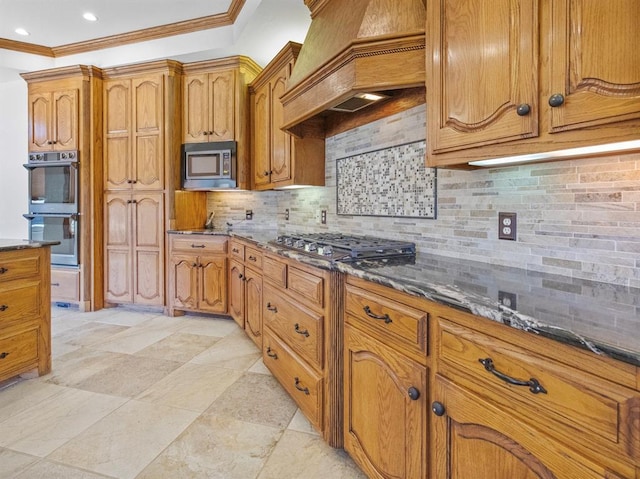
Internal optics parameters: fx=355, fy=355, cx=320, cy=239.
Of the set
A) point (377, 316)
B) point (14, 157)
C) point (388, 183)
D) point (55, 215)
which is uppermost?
point (14, 157)

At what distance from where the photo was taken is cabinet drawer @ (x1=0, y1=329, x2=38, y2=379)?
2166mm

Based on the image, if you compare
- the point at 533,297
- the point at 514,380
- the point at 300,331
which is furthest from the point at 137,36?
the point at 514,380

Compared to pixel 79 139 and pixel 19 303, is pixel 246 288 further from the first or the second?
pixel 79 139

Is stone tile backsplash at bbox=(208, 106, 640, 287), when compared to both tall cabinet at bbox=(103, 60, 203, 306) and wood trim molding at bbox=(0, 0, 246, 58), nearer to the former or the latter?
wood trim molding at bbox=(0, 0, 246, 58)

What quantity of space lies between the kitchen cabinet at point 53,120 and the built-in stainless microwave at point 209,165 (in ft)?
4.13

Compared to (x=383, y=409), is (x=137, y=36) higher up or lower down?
higher up

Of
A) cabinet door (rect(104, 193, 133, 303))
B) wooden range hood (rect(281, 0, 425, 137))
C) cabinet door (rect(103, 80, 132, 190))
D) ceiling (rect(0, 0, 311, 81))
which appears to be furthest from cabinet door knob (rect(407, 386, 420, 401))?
cabinet door (rect(103, 80, 132, 190))

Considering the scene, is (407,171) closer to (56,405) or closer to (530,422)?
(530,422)

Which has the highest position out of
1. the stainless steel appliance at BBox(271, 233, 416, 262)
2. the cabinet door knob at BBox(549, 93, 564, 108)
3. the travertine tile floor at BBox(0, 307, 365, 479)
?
the cabinet door knob at BBox(549, 93, 564, 108)

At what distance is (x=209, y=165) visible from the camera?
3.74 m

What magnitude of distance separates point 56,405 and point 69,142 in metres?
3.01

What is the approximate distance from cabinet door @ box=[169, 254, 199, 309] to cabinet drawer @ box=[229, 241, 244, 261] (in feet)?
1.77

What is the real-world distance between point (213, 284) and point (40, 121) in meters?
2.76

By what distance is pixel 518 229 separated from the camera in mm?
1406
